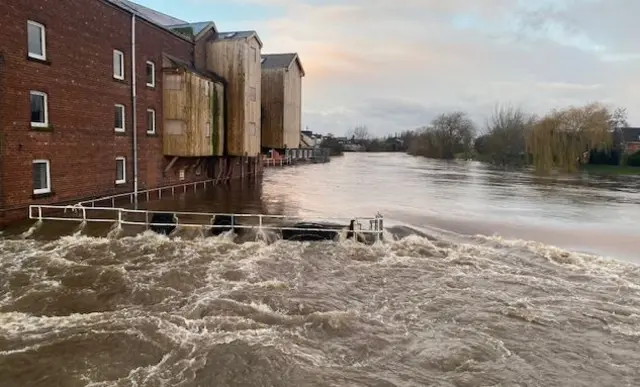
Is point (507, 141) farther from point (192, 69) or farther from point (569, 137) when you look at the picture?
point (192, 69)

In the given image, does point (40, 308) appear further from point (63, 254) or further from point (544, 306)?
point (544, 306)

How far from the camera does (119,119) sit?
1936 cm

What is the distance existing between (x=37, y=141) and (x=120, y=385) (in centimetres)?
1124

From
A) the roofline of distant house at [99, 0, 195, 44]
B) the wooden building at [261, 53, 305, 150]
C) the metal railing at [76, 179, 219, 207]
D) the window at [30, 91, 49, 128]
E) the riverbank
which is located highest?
the roofline of distant house at [99, 0, 195, 44]

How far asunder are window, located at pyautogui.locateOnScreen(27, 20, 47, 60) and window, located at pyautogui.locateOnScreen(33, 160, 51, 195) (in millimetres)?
3247

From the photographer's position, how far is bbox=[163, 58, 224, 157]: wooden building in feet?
73.3

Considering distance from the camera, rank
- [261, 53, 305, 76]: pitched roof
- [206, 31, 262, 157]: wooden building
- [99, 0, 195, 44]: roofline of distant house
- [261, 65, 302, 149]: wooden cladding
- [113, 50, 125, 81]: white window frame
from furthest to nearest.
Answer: [261, 53, 305, 76]: pitched roof
[261, 65, 302, 149]: wooden cladding
[206, 31, 262, 157]: wooden building
[113, 50, 125, 81]: white window frame
[99, 0, 195, 44]: roofline of distant house

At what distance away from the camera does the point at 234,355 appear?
7.03 meters

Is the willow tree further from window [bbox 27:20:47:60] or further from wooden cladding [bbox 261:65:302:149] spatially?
window [bbox 27:20:47:60]

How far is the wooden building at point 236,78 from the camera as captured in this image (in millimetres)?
25875

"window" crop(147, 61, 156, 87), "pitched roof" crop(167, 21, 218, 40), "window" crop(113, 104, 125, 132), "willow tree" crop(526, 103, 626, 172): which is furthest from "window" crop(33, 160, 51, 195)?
"willow tree" crop(526, 103, 626, 172)

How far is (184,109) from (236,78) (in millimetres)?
4537

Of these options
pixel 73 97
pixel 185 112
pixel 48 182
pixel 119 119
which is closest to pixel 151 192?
pixel 119 119

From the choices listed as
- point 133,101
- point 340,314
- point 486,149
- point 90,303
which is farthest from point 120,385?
point 486,149
